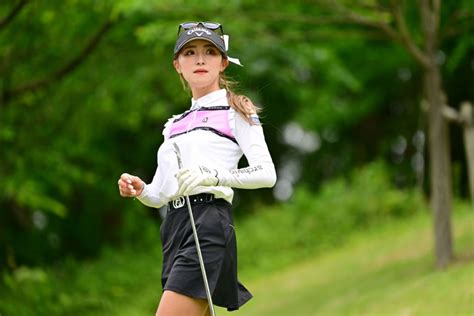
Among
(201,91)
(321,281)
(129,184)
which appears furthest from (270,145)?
(129,184)

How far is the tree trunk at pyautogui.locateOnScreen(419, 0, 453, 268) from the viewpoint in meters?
10.4

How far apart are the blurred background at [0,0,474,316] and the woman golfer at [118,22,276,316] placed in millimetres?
4217

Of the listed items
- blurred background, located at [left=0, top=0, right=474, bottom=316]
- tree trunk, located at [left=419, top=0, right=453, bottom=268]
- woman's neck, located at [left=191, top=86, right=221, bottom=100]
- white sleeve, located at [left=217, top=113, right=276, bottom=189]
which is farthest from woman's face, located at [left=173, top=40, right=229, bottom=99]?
tree trunk, located at [left=419, top=0, right=453, bottom=268]

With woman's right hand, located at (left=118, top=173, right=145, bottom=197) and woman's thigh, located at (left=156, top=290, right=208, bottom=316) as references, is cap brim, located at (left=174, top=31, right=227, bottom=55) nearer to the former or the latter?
woman's right hand, located at (left=118, top=173, right=145, bottom=197)

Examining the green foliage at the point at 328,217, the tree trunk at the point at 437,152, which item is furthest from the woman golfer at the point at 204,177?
the green foliage at the point at 328,217

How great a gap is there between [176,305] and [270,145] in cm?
1980

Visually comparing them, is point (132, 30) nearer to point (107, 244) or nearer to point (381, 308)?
point (381, 308)

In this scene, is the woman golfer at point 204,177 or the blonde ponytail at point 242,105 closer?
the woman golfer at point 204,177

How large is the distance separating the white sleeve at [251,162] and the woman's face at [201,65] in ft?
0.69

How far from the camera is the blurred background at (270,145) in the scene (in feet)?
34.9

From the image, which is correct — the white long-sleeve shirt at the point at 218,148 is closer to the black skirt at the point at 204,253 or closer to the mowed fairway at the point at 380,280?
the black skirt at the point at 204,253

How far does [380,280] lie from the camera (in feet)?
37.7

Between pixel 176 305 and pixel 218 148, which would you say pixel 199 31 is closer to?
pixel 218 148

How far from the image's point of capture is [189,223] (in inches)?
164
